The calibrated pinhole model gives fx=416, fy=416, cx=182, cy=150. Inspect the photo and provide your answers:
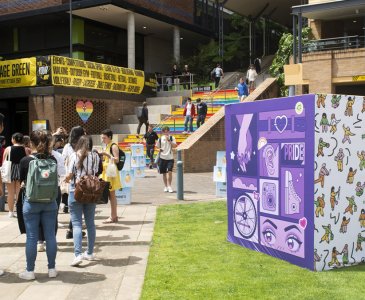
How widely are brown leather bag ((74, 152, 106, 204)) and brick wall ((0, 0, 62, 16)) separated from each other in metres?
25.3

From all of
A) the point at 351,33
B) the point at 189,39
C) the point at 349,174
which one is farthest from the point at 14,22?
the point at 349,174

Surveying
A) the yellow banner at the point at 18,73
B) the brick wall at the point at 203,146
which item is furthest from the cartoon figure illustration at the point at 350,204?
the yellow banner at the point at 18,73

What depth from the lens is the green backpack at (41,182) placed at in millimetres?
4898

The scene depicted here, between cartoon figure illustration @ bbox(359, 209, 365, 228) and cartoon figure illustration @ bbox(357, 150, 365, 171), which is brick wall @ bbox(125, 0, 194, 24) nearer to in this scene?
cartoon figure illustration @ bbox(357, 150, 365, 171)

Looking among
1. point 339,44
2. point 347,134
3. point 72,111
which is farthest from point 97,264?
point 339,44

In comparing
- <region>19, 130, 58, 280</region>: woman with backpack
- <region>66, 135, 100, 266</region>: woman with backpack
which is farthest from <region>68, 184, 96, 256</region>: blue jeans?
<region>19, 130, 58, 280</region>: woman with backpack

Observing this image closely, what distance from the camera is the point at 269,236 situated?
585 cm

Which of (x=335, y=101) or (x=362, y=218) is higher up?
(x=335, y=101)

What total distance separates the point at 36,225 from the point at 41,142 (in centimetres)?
101

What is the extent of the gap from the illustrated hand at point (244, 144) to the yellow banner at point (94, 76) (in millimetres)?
16769

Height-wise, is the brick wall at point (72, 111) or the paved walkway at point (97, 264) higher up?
the brick wall at point (72, 111)

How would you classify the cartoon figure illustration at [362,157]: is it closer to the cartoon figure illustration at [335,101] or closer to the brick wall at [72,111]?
the cartoon figure illustration at [335,101]

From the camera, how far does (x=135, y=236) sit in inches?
283

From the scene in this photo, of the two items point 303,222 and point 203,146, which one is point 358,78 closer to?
point 203,146
